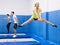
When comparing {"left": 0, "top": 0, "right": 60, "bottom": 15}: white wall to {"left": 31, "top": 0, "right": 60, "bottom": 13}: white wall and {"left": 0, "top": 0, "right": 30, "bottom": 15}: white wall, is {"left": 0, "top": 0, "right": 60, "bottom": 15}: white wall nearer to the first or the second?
{"left": 0, "top": 0, "right": 30, "bottom": 15}: white wall

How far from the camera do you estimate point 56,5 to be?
8.34 metres

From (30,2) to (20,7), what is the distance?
3.65ft

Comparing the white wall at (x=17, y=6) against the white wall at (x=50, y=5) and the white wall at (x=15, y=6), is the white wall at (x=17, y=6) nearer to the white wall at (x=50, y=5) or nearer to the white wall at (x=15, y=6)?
the white wall at (x=15, y=6)

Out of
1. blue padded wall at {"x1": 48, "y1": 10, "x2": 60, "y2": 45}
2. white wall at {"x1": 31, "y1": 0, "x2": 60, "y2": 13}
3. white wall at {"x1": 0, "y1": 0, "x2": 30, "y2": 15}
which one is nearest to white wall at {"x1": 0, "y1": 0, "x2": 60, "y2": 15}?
white wall at {"x1": 0, "y1": 0, "x2": 30, "y2": 15}

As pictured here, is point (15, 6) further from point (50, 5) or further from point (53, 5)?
point (53, 5)

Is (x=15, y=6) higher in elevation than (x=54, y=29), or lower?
higher

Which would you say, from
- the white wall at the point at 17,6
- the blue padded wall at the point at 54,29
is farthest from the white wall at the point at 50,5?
the white wall at the point at 17,6

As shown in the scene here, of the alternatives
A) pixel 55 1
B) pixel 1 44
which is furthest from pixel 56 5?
pixel 1 44

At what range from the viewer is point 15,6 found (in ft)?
51.3

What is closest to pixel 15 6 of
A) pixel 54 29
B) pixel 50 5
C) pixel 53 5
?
pixel 50 5

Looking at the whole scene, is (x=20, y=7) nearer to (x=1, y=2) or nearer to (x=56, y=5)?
(x=1, y=2)

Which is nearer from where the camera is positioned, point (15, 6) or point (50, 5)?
point (50, 5)

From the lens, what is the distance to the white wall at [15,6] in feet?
50.8

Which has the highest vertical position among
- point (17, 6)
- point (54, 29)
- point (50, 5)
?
point (50, 5)
